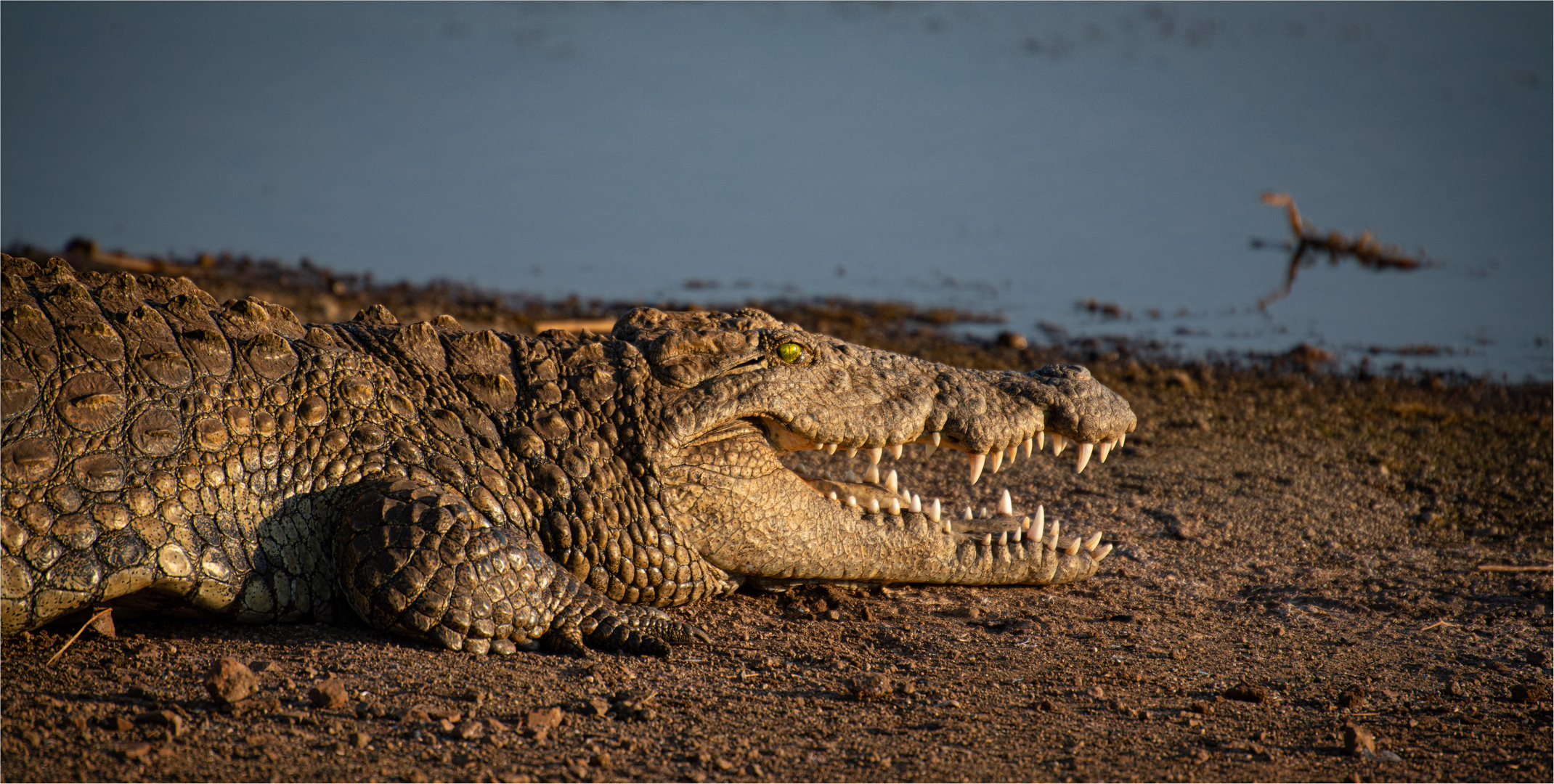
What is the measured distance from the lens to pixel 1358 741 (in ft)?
10.4

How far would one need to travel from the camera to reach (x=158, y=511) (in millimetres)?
3340

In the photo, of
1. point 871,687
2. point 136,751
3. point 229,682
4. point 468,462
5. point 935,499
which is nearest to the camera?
point 136,751

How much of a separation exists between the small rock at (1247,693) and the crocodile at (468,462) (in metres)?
1.12

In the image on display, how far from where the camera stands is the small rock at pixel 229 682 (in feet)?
9.79

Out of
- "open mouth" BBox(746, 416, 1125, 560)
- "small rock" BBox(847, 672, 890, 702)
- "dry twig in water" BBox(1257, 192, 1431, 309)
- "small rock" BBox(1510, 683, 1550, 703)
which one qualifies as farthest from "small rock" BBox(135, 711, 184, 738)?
"dry twig in water" BBox(1257, 192, 1431, 309)

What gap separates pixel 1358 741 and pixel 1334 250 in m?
12.4

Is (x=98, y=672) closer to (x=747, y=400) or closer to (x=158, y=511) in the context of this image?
(x=158, y=511)

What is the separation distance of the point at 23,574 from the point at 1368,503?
20.3 ft

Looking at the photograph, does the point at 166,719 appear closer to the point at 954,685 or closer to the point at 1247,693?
the point at 954,685

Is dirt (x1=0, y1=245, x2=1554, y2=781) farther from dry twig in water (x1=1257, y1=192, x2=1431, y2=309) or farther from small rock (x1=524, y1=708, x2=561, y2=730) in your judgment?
dry twig in water (x1=1257, y1=192, x2=1431, y2=309)

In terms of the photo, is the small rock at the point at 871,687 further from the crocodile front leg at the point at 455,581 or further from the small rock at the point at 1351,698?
the small rock at the point at 1351,698

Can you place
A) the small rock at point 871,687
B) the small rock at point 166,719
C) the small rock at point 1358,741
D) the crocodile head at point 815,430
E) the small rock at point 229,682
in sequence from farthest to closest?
the crocodile head at point 815,430
the small rock at point 871,687
the small rock at point 1358,741
the small rock at point 229,682
the small rock at point 166,719

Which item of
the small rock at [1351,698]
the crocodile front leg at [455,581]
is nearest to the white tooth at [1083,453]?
the small rock at [1351,698]

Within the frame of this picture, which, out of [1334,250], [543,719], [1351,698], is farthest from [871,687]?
[1334,250]
